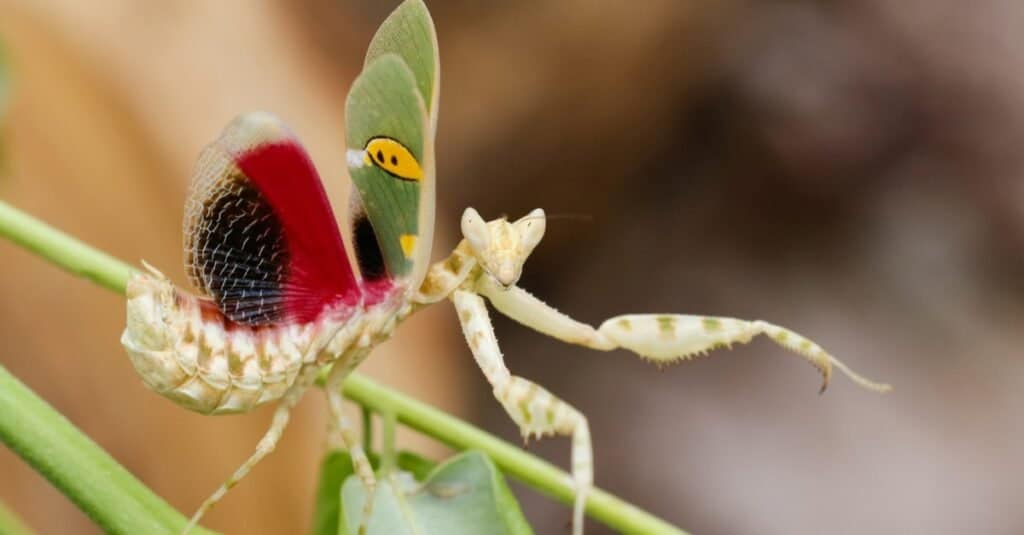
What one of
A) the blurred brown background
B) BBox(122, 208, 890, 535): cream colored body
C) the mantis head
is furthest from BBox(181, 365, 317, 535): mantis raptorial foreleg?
the blurred brown background

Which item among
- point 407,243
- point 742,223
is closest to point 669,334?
point 407,243

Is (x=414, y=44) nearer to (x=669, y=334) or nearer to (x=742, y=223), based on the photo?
(x=669, y=334)

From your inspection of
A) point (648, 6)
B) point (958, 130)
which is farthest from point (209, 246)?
point (958, 130)

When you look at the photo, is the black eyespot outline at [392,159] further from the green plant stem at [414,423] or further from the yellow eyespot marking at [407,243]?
the green plant stem at [414,423]

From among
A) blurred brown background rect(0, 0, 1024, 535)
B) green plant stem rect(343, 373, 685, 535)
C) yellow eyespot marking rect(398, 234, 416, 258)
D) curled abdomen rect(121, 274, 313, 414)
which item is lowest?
curled abdomen rect(121, 274, 313, 414)

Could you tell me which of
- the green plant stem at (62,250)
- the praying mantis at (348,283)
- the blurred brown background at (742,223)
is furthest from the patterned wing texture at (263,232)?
the blurred brown background at (742,223)

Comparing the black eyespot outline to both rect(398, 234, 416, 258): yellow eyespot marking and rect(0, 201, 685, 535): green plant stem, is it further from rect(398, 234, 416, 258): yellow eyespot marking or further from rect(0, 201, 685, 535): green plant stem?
rect(0, 201, 685, 535): green plant stem
